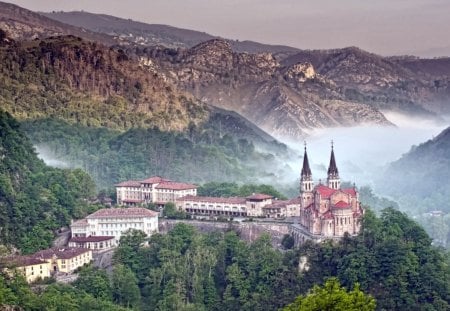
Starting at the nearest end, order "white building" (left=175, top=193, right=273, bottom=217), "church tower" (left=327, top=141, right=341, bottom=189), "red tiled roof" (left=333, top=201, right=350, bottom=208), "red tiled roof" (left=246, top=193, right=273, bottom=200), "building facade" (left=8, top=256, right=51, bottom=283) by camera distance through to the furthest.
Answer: "building facade" (left=8, top=256, right=51, bottom=283) → "red tiled roof" (left=333, top=201, right=350, bottom=208) → "church tower" (left=327, top=141, right=341, bottom=189) → "red tiled roof" (left=246, top=193, right=273, bottom=200) → "white building" (left=175, top=193, right=273, bottom=217)

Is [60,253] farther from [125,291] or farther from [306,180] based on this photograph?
[306,180]

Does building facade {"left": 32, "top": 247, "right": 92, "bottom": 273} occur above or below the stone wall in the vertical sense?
below


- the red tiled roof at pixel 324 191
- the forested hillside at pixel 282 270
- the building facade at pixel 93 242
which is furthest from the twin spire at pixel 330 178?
the building facade at pixel 93 242

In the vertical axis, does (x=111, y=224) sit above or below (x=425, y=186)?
below

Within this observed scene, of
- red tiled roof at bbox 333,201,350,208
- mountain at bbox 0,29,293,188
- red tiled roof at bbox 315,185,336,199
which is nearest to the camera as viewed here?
red tiled roof at bbox 333,201,350,208

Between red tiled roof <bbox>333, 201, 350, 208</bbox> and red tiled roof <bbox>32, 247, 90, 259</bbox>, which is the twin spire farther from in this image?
red tiled roof <bbox>32, 247, 90, 259</bbox>

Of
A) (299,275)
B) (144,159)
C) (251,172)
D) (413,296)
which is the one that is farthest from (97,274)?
(251,172)

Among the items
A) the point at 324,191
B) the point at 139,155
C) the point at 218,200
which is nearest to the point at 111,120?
the point at 139,155

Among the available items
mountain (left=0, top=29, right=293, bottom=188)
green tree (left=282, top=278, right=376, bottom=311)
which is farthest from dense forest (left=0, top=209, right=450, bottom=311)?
mountain (left=0, top=29, right=293, bottom=188)
